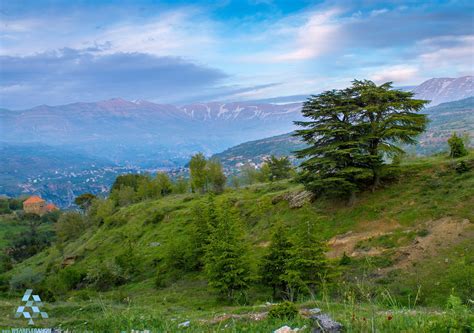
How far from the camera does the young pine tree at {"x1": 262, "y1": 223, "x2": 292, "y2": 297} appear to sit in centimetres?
2248

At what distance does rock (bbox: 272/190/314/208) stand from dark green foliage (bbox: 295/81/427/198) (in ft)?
20.3

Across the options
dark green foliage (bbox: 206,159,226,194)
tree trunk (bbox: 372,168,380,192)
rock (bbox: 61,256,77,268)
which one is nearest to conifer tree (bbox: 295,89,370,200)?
tree trunk (bbox: 372,168,380,192)

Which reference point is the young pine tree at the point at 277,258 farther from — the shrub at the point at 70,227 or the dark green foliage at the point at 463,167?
the shrub at the point at 70,227

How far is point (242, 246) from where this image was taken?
928 inches

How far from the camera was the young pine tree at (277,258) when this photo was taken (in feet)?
73.8

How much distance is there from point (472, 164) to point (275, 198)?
2161 cm

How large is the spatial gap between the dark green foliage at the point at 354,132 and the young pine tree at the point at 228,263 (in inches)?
448

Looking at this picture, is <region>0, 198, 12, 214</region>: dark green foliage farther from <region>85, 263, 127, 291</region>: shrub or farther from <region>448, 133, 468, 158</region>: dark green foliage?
<region>448, 133, 468, 158</region>: dark green foliage

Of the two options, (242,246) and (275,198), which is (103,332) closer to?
(242,246)

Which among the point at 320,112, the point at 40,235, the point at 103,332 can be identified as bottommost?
the point at 40,235

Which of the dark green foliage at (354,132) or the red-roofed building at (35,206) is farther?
the red-roofed building at (35,206)

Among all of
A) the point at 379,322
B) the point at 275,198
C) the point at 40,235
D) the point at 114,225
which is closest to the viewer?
the point at 379,322

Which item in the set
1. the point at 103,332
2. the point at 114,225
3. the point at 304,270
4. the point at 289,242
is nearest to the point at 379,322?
the point at 103,332

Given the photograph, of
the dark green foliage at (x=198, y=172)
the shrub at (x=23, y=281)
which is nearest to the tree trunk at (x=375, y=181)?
the shrub at (x=23, y=281)
